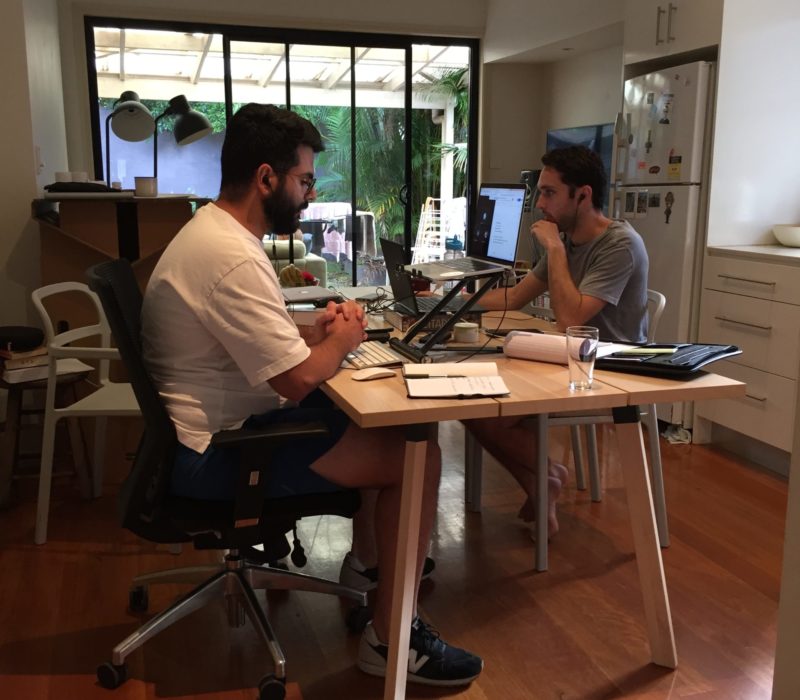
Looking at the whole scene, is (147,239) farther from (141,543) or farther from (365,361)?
(365,361)

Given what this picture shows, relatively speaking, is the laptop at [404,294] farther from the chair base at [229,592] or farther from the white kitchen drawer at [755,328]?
the white kitchen drawer at [755,328]

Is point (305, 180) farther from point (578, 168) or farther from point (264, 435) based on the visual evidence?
point (578, 168)

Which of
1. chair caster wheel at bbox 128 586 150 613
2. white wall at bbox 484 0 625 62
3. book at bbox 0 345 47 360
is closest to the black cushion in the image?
book at bbox 0 345 47 360

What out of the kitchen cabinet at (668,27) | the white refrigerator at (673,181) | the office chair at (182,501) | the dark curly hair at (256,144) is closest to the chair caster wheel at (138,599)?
the office chair at (182,501)

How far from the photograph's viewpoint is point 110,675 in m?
1.86

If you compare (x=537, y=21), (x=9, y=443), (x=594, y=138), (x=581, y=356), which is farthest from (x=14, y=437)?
(x=537, y=21)

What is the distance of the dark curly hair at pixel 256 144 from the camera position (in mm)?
1850

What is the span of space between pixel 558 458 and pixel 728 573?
1144mm

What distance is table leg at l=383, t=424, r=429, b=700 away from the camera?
166cm

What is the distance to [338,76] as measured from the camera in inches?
228

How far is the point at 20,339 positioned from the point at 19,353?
7 centimetres

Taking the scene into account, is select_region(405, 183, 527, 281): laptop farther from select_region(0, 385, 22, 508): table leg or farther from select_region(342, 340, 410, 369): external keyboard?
select_region(0, 385, 22, 508): table leg

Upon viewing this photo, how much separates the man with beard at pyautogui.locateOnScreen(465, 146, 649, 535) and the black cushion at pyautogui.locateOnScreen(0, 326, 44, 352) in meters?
1.66

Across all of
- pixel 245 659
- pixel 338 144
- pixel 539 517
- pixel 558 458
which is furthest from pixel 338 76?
pixel 245 659
